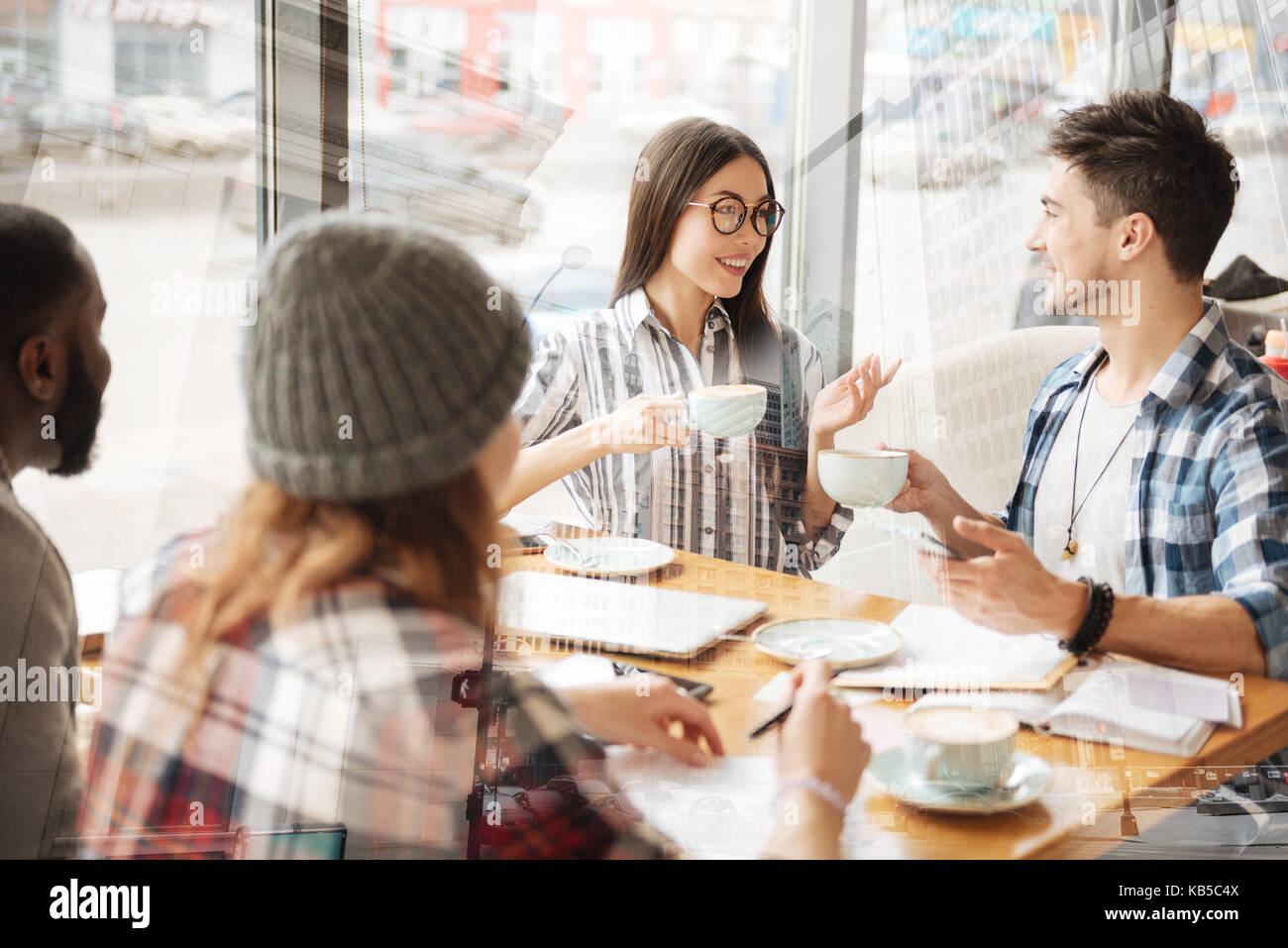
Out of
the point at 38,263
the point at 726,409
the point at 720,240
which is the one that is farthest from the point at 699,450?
the point at 38,263

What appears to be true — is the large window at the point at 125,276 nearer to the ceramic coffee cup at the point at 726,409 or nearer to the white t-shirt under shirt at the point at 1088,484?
the ceramic coffee cup at the point at 726,409

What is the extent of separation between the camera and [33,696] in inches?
43.0

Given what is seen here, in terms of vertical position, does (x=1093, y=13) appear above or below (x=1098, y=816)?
above

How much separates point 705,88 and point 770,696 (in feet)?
2.44

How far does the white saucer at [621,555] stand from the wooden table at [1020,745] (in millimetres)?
15

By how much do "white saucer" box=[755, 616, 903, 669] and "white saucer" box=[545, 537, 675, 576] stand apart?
160mm

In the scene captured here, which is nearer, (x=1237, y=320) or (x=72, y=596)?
(x=72, y=596)

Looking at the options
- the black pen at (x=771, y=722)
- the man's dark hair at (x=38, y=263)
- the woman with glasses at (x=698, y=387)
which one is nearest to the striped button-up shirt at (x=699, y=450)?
the woman with glasses at (x=698, y=387)

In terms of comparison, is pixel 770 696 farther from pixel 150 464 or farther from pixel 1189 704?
pixel 150 464

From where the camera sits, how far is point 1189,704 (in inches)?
45.1

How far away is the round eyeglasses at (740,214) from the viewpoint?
124cm

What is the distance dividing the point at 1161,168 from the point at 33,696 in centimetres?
152
